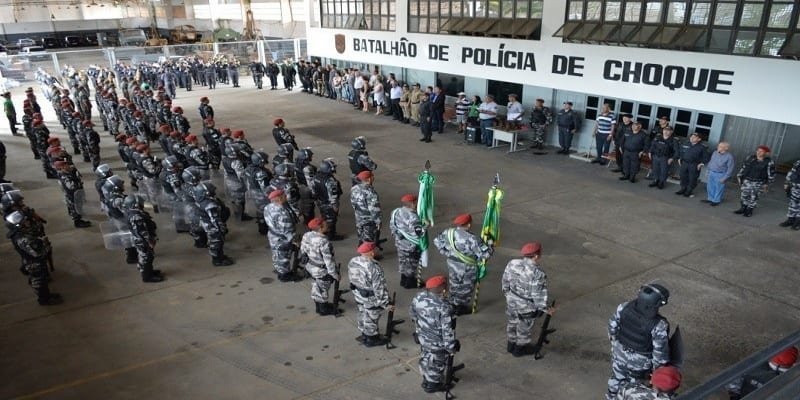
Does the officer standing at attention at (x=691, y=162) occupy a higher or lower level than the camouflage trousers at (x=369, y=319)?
higher

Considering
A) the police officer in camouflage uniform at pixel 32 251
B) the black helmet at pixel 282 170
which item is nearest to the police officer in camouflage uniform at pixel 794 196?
the black helmet at pixel 282 170

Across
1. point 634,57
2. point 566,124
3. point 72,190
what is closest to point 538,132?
point 566,124

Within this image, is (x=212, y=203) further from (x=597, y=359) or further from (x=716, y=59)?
(x=716, y=59)

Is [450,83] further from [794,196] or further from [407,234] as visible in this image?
[407,234]

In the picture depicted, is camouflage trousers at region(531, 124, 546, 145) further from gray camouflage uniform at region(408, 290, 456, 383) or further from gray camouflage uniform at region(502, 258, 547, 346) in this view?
gray camouflage uniform at region(408, 290, 456, 383)

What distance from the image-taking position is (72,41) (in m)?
52.5

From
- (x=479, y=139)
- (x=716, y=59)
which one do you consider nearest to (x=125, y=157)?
(x=479, y=139)

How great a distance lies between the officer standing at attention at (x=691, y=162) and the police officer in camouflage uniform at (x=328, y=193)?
775 centimetres

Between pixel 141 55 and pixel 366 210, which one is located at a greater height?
pixel 141 55

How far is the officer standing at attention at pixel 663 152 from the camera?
12102mm

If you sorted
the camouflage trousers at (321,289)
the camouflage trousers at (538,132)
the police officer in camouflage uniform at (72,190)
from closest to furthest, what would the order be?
1. the camouflage trousers at (321,289)
2. the police officer in camouflage uniform at (72,190)
3. the camouflage trousers at (538,132)

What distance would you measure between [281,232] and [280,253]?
1.30 feet

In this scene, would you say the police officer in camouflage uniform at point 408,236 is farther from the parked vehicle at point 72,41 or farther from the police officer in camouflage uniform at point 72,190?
the parked vehicle at point 72,41

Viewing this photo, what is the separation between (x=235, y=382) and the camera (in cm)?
617
